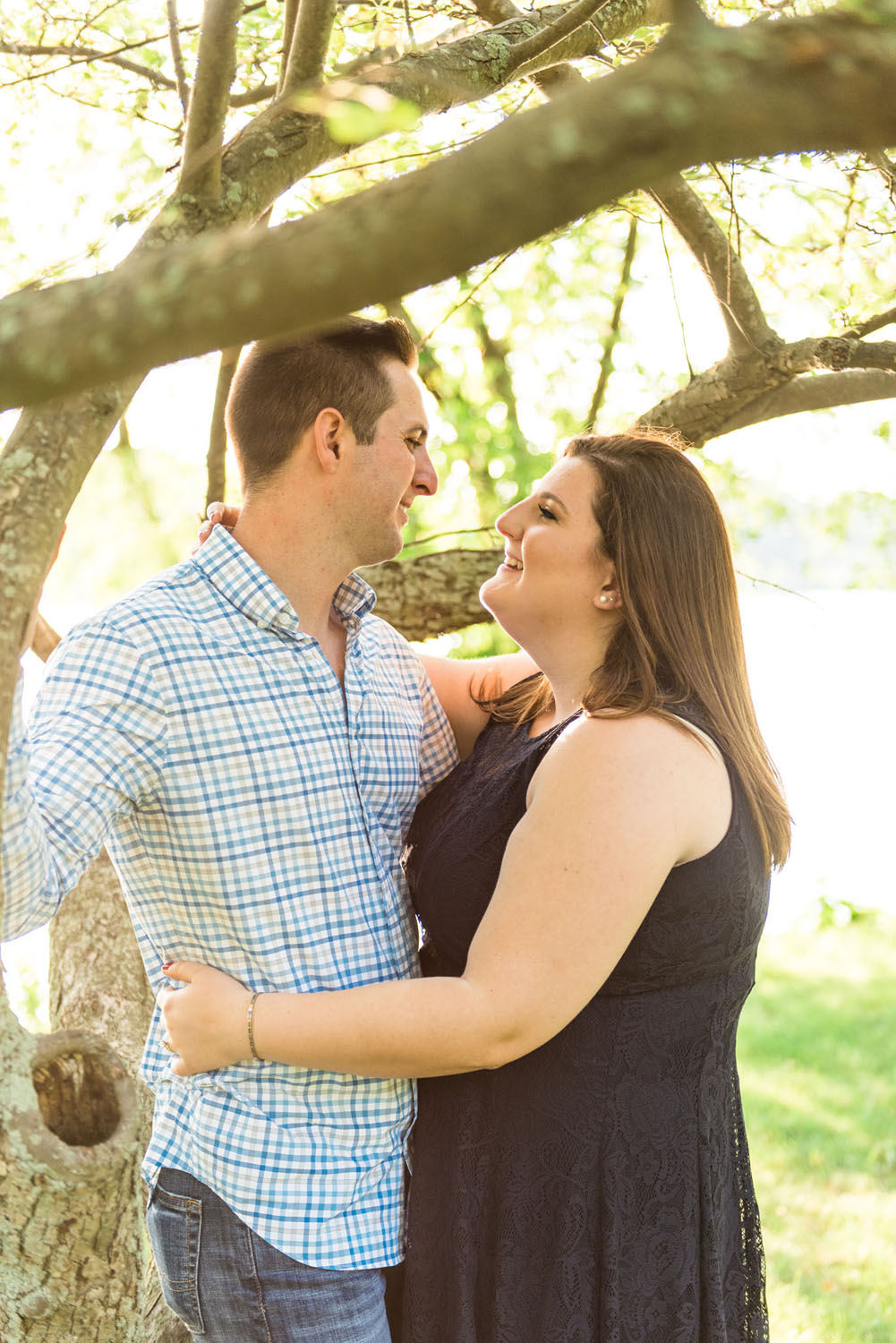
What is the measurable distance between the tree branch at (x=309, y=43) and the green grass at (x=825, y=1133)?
3.89 m

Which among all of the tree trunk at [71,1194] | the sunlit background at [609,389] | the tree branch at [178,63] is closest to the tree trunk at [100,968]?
the tree trunk at [71,1194]

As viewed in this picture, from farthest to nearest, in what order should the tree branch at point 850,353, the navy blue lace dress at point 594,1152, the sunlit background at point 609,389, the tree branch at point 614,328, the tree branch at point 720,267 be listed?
the tree branch at point 614,328, the sunlit background at point 609,389, the tree branch at point 720,267, the tree branch at point 850,353, the navy blue lace dress at point 594,1152

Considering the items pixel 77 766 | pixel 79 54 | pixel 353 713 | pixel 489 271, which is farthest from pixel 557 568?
pixel 79 54

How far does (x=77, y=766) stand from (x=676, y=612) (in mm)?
1073

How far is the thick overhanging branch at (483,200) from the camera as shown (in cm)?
72

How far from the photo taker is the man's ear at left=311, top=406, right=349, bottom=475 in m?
2.28

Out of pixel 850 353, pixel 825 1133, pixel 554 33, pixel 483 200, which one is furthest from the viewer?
→ pixel 825 1133

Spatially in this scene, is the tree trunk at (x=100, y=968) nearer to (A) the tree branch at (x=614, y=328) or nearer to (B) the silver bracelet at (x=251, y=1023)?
(B) the silver bracelet at (x=251, y=1023)

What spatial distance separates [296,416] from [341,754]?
0.66 meters

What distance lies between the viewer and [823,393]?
3.51m

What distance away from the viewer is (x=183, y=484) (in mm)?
4289

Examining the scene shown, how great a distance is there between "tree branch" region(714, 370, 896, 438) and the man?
1842mm

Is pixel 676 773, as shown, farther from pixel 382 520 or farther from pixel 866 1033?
pixel 866 1033

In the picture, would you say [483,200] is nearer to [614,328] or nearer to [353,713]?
[353,713]
